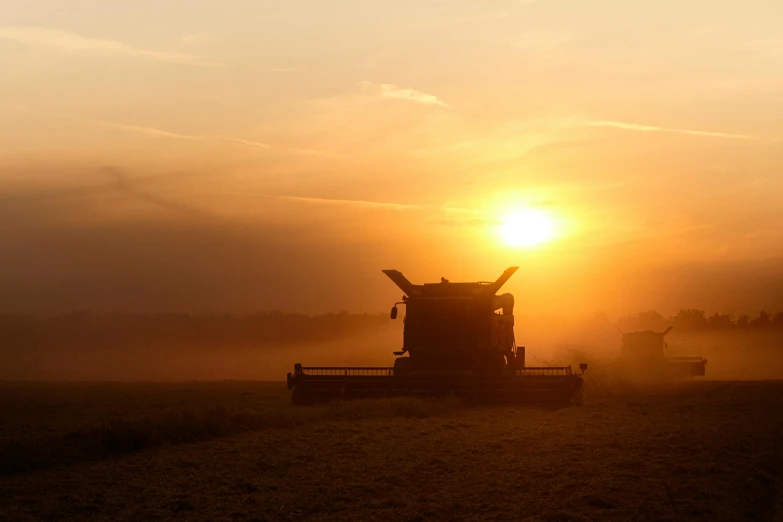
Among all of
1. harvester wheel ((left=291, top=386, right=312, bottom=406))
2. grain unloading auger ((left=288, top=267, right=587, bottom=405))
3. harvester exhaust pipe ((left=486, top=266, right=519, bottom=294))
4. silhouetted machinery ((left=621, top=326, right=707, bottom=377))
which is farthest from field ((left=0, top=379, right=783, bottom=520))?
silhouetted machinery ((left=621, top=326, right=707, bottom=377))

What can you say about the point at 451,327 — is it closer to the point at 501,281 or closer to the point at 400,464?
the point at 501,281

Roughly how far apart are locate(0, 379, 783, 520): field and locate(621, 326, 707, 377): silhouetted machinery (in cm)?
2033

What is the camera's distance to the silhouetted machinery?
48.1 metres

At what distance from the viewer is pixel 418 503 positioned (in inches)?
558

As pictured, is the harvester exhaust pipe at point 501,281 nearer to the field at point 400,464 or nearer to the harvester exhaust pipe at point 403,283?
the harvester exhaust pipe at point 403,283

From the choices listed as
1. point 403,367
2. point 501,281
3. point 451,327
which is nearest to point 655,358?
point 501,281

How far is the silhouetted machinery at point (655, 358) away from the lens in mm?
48125

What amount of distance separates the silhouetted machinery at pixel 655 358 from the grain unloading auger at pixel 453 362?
1779cm

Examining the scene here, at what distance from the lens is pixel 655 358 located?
50438 millimetres

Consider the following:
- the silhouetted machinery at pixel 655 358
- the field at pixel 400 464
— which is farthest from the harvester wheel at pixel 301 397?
the silhouetted machinery at pixel 655 358

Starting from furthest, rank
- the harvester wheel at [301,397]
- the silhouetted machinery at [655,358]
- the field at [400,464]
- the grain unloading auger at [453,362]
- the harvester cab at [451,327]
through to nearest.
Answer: the silhouetted machinery at [655,358] → the harvester cab at [451,327] → the harvester wheel at [301,397] → the grain unloading auger at [453,362] → the field at [400,464]

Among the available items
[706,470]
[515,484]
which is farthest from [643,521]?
[706,470]

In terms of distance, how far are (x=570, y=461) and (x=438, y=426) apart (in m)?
6.19

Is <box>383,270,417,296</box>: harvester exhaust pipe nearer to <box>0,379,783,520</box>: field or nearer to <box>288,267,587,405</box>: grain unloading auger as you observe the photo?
<box>288,267,587,405</box>: grain unloading auger
